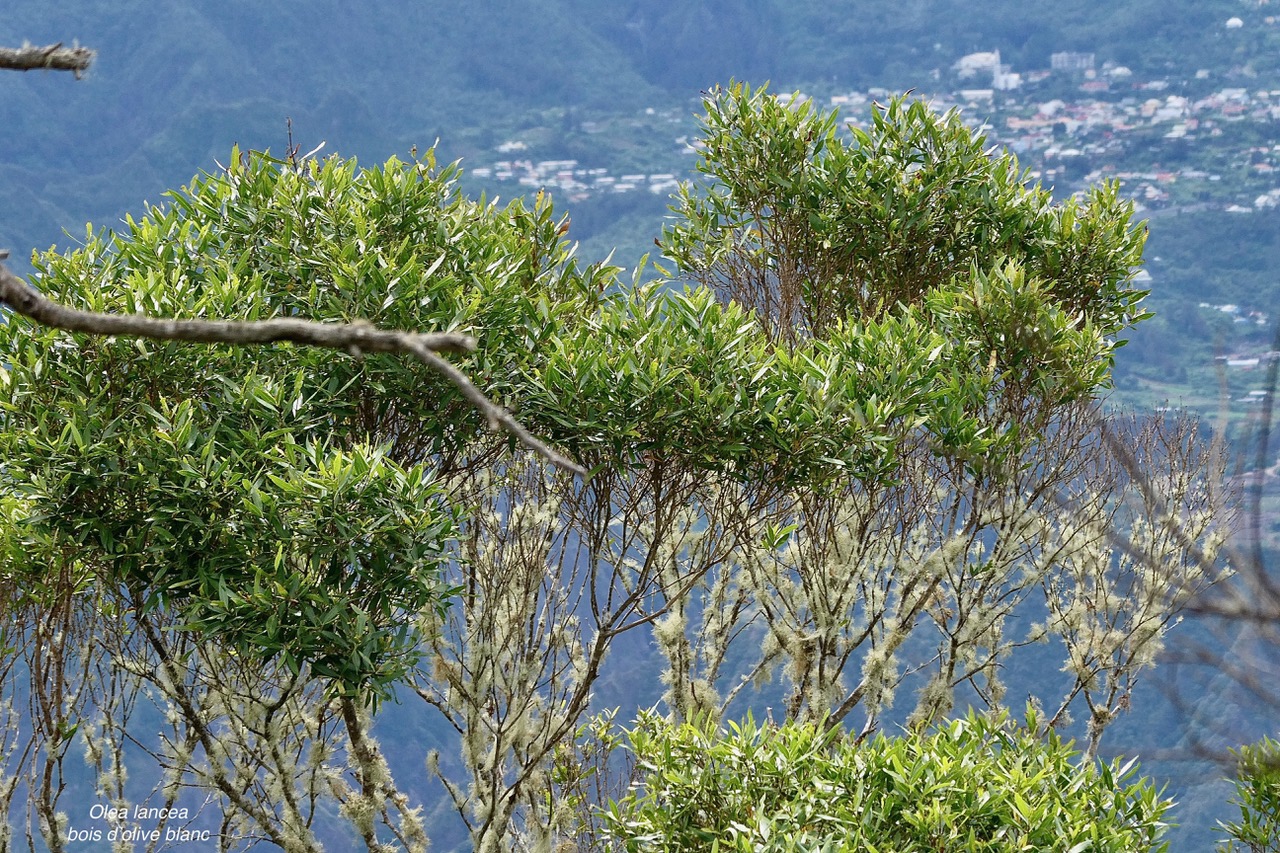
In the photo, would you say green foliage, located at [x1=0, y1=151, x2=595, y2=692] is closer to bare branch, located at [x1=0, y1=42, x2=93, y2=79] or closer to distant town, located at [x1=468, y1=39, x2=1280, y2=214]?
bare branch, located at [x1=0, y1=42, x2=93, y2=79]

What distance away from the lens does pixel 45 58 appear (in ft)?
4.96

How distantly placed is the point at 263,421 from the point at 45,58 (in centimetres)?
320

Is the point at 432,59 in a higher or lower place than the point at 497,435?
higher

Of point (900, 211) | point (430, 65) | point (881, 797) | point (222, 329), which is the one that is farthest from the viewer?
point (430, 65)

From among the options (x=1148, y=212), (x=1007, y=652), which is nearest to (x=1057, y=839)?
(x=1007, y=652)

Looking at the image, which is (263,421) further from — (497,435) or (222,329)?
(222,329)

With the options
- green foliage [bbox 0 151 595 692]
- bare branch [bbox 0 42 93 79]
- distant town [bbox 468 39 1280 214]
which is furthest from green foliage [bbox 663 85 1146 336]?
distant town [bbox 468 39 1280 214]

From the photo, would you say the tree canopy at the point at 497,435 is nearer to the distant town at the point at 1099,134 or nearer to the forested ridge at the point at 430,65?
the distant town at the point at 1099,134

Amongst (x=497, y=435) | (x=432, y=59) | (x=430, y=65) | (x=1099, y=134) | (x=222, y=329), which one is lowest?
(x=222, y=329)

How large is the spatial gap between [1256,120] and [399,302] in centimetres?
5985

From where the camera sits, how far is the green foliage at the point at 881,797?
3.97 metres

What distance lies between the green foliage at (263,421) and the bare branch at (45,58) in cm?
266

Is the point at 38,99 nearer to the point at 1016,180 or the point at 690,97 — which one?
the point at 690,97

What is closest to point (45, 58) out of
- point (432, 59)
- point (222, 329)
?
point (222, 329)
